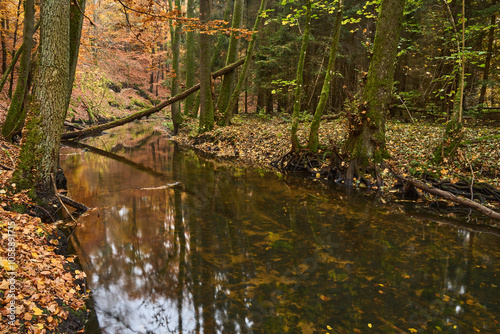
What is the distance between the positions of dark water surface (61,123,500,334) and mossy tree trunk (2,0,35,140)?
393cm

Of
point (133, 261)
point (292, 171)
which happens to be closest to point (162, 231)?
point (133, 261)

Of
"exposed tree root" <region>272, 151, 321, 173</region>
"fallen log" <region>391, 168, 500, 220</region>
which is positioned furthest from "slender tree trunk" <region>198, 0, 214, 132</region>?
"fallen log" <region>391, 168, 500, 220</region>

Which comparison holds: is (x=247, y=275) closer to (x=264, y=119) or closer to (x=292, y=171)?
(x=292, y=171)

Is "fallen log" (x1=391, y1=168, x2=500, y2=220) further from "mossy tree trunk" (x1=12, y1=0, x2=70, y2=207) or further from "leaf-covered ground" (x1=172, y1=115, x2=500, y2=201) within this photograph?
"mossy tree trunk" (x1=12, y1=0, x2=70, y2=207)

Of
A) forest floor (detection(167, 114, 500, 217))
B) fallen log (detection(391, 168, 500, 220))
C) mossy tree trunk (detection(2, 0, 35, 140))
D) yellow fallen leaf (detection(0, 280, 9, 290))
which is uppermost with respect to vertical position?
mossy tree trunk (detection(2, 0, 35, 140))

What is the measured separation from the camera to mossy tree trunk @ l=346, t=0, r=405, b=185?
8.63 metres

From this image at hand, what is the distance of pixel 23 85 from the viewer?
10.0 m

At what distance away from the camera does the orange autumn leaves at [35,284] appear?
2587 millimetres

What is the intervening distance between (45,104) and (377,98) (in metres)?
8.69

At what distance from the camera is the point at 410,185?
26.8 feet

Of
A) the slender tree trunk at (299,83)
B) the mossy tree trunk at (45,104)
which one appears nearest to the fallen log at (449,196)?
the slender tree trunk at (299,83)

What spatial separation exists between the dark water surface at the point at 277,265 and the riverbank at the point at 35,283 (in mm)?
350

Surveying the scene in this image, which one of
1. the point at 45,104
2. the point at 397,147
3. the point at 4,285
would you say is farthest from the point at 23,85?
the point at 397,147

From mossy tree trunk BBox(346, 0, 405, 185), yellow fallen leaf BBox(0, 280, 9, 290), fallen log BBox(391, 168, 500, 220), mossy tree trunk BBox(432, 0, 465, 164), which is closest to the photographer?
yellow fallen leaf BBox(0, 280, 9, 290)
